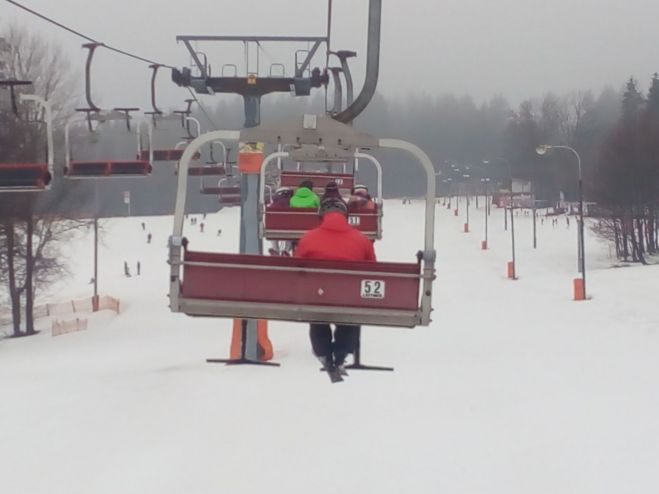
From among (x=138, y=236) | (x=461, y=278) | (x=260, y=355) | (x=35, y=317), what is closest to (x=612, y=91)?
(x=138, y=236)

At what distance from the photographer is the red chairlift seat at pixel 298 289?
7.25 m

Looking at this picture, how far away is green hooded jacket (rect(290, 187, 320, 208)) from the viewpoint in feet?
37.4

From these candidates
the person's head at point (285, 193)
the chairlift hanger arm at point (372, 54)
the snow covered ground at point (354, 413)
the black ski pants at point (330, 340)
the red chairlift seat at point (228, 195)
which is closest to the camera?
the chairlift hanger arm at point (372, 54)

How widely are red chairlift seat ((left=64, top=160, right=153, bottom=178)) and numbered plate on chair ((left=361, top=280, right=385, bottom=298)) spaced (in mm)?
7990

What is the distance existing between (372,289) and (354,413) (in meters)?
9.88

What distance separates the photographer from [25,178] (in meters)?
11.4

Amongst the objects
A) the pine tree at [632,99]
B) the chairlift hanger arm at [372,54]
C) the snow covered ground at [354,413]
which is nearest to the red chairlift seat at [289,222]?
the snow covered ground at [354,413]

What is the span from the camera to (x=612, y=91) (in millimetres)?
165000

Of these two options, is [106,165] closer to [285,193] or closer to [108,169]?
[108,169]

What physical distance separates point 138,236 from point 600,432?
239ft

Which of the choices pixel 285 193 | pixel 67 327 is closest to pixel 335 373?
pixel 285 193

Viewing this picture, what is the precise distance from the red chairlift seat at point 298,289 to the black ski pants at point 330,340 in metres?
1.03

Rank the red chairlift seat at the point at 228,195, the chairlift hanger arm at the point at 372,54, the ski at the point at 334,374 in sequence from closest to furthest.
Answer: the chairlift hanger arm at the point at 372,54 → the ski at the point at 334,374 → the red chairlift seat at the point at 228,195

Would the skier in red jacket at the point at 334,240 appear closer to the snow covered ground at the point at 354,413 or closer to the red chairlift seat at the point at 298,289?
the red chairlift seat at the point at 298,289
